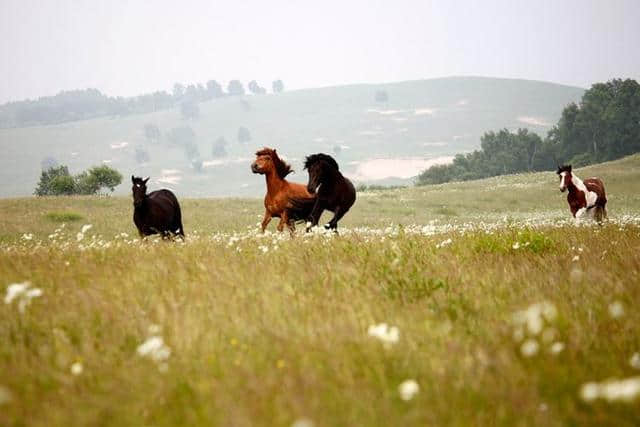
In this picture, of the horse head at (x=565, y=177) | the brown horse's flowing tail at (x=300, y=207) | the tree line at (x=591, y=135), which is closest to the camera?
the brown horse's flowing tail at (x=300, y=207)

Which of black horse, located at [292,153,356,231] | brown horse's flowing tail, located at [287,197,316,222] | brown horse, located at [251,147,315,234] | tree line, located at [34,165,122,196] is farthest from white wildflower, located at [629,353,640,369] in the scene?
tree line, located at [34,165,122,196]

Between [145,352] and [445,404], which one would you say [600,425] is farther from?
[145,352]

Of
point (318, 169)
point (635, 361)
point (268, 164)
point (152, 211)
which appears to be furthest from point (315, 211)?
point (635, 361)

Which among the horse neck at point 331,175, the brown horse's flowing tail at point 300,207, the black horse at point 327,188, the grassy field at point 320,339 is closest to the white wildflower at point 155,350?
the grassy field at point 320,339

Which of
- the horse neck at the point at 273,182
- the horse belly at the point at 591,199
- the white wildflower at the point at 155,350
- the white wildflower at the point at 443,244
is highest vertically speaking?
the horse neck at the point at 273,182

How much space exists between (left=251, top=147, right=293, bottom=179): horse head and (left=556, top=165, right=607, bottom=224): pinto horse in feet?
30.6

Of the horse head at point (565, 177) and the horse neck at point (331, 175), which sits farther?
the horse head at point (565, 177)

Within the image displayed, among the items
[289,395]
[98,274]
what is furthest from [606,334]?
[98,274]

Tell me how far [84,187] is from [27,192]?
9889 cm

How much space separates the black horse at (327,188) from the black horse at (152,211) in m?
3.96

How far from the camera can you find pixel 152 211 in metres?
15.1

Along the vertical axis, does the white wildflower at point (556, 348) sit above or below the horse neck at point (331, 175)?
below

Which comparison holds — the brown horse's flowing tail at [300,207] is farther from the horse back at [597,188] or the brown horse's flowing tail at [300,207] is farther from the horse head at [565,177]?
the horse back at [597,188]

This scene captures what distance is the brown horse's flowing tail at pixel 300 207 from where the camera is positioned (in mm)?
14898
